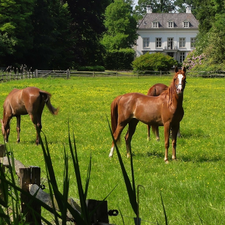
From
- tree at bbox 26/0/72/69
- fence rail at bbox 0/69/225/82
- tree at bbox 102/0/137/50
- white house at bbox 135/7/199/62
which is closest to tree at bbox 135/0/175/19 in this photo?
white house at bbox 135/7/199/62

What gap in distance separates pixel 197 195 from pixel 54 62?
2271 inches

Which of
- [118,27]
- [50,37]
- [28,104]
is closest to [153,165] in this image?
[28,104]

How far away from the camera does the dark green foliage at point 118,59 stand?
250 feet

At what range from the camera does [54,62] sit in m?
62.3

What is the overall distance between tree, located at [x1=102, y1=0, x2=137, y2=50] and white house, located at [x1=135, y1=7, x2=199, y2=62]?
9711 millimetres

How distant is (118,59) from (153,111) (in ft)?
225

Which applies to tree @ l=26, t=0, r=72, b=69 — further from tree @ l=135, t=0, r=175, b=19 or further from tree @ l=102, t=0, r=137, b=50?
tree @ l=135, t=0, r=175, b=19

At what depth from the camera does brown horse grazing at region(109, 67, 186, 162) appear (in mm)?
8719

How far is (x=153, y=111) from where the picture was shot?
357 inches

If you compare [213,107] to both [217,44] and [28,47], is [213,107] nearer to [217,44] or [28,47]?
[217,44]

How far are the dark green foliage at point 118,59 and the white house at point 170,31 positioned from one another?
19.4 metres

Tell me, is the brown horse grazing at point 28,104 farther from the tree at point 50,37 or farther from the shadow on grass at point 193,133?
the tree at point 50,37

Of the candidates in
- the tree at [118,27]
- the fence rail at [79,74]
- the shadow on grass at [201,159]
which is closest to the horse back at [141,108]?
the shadow on grass at [201,159]

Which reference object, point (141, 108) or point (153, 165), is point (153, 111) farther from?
point (153, 165)
